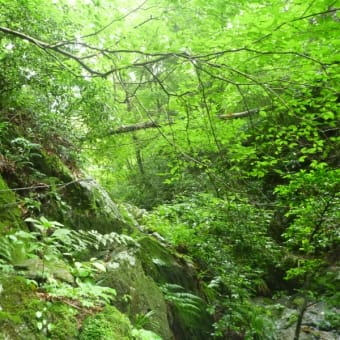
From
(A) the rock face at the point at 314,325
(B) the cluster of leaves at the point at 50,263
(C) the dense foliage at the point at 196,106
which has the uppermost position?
(C) the dense foliage at the point at 196,106

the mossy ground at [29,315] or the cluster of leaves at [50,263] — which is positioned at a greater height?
the cluster of leaves at [50,263]

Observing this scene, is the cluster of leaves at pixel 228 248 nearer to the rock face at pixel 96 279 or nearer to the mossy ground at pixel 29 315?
the rock face at pixel 96 279

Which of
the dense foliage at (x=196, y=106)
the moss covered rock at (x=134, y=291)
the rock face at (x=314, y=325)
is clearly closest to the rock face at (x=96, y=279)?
the moss covered rock at (x=134, y=291)

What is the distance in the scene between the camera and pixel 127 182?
1119 cm

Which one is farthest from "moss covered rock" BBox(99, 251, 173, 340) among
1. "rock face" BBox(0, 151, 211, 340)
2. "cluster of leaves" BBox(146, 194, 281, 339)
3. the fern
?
"cluster of leaves" BBox(146, 194, 281, 339)

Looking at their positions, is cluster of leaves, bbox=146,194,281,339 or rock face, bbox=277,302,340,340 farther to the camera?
rock face, bbox=277,302,340,340

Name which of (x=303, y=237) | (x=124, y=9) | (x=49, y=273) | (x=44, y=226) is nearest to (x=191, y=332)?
(x=303, y=237)

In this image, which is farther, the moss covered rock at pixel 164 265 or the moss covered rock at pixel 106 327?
the moss covered rock at pixel 164 265

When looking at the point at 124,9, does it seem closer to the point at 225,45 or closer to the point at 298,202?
the point at 225,45

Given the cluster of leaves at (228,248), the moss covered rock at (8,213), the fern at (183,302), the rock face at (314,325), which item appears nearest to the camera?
the moss covered rock at (8,213)

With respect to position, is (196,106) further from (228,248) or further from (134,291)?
(228,248)

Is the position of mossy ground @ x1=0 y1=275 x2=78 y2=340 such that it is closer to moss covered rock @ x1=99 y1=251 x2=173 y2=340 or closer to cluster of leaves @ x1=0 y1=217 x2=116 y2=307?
cluster of leaves @ x1=0 y1=217 x2=116 y2=307

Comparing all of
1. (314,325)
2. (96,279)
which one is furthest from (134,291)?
(314,325)

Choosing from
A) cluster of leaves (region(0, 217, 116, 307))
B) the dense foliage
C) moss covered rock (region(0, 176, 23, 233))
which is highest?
the dense foliage
